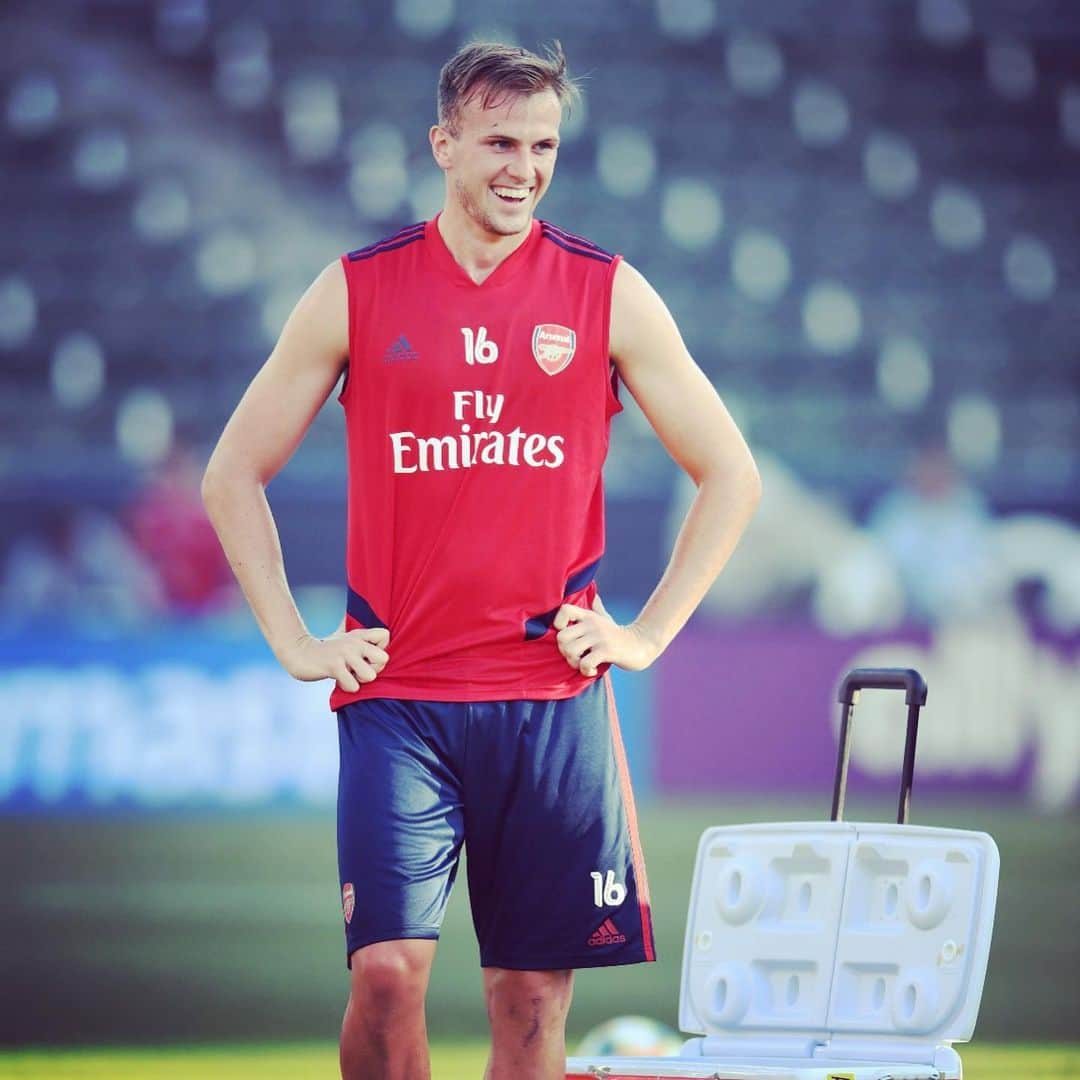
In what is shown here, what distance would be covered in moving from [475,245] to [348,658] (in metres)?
0.75

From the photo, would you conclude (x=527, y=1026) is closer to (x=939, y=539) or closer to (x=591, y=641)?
(x=591, y=641)

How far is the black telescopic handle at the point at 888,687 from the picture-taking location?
409cm

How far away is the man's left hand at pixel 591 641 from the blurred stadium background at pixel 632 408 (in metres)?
5.82

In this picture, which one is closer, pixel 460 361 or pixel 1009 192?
pixel 460 361

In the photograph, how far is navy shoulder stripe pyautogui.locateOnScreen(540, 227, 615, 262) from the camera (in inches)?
144

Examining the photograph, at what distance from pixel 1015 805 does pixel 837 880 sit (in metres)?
6.74

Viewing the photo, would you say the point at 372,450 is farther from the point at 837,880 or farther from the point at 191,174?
the point at 191,174

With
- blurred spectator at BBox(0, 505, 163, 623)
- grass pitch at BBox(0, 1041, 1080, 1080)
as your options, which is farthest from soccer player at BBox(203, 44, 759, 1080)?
blurred spectator at BBox(0, 505, 163, 623)

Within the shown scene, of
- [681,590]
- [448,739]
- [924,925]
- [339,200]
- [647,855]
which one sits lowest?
[647,855]

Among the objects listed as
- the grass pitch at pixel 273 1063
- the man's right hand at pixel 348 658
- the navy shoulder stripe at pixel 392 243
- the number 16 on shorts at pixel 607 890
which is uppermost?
the navy shoulder stripe at pixel 392 243

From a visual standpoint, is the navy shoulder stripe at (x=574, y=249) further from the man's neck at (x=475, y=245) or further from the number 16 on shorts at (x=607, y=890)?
the number 16 on shorts at (x=607, y=890)

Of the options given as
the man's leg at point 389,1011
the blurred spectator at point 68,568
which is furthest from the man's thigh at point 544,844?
the blurred spectator at point 68,568

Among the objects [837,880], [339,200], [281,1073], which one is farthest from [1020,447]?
[837,880]

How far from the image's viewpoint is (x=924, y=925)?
3873mm
